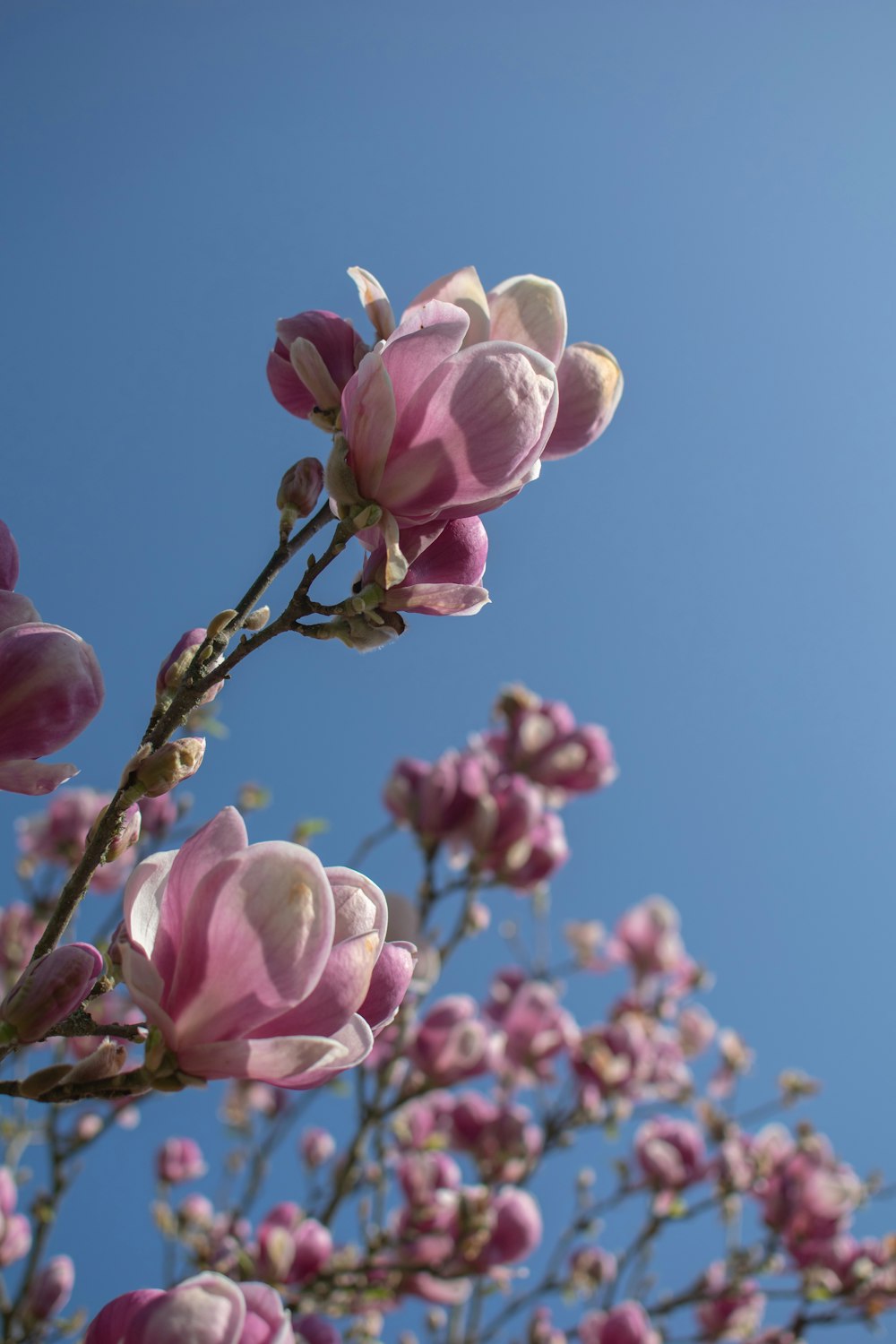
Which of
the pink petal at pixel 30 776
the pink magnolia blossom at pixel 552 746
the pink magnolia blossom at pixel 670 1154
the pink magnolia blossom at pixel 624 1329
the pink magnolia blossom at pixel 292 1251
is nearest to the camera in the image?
the pink petal at pixel 30 776

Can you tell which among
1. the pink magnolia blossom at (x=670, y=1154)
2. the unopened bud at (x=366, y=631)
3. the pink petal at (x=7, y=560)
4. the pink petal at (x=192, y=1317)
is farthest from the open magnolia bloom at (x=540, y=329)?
the pink magnolia blossom at (x=670, y=1154)

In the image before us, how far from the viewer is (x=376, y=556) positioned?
68cm

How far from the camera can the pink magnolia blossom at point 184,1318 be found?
637 mm

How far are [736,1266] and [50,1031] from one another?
2.63m

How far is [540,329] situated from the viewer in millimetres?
761

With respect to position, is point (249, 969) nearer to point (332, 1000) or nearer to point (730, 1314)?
point (332, 1000)

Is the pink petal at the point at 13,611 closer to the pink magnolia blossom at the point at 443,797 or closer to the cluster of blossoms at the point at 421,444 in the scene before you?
the cluster of blossoms at the point at 421,444

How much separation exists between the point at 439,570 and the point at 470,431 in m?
0.12

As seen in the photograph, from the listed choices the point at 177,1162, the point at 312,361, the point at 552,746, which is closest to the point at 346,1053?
the point at 312,361

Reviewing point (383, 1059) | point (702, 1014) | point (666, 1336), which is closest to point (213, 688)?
point (383, 1059)

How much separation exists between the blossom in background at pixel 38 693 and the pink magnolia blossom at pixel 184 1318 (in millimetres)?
372

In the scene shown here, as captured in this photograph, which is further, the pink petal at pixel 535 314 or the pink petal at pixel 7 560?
the pink petal at pixel 535 314

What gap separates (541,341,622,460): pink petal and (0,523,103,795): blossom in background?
0.42 m

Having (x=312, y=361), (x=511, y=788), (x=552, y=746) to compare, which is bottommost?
(x=312, y=361)
